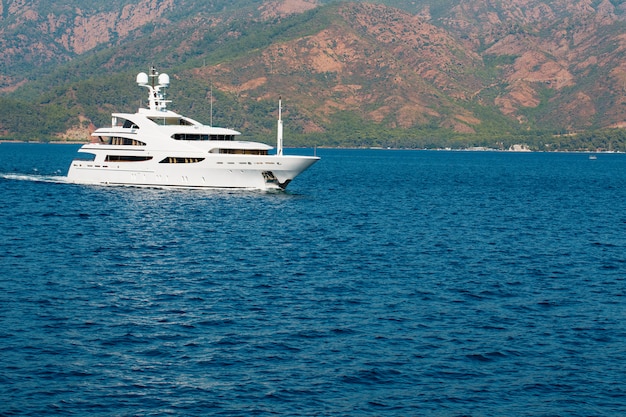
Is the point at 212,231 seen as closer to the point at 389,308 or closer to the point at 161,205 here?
the point at 161,205

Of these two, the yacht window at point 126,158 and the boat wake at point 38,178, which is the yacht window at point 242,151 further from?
the boat wake at point 38,178

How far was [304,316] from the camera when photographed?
128ft

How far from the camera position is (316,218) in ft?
255

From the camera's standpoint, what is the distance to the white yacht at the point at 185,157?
300 ft

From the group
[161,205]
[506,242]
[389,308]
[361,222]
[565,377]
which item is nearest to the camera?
[565,377]

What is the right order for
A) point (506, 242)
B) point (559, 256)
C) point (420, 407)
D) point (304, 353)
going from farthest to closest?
point (506, 242)
point (559, 256)
point (304, 353)
point (420, 407)

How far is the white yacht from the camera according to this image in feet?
300

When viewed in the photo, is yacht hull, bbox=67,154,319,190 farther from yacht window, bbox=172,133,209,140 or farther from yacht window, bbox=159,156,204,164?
yacht window, bbox=172,133,209,140

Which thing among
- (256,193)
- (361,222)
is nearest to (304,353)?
(361,222)

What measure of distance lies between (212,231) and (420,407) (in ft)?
131

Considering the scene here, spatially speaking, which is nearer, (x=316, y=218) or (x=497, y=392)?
(x=497, y=392)

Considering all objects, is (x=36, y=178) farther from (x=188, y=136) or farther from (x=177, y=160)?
(x=188, y=136)

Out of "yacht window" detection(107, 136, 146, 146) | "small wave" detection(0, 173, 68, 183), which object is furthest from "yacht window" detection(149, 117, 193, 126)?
"small wave" detection(0, 173, 68, 183)

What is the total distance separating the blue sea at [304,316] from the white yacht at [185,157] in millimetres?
15729
